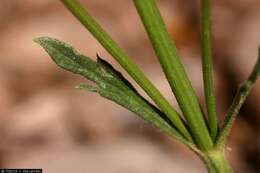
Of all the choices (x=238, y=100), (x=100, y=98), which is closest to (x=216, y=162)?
(x=238, y=100)

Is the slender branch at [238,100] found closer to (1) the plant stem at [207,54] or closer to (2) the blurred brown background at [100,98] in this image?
(1) the plant stem at [207,54]

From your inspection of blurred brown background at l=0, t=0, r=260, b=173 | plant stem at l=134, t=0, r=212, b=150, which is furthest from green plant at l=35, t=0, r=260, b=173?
blurred brown background at l=0, t=0, r=260, b=173

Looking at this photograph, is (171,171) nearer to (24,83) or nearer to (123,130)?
(123,130)

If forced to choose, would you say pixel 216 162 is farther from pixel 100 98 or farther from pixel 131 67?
pixel 100 98

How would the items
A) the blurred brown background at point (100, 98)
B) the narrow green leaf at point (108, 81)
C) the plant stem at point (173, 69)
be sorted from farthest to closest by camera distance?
the blurred brown background at point (100, 98)
the narrow green leaf at point (108, 81)
the plant stem at point (173, 69)

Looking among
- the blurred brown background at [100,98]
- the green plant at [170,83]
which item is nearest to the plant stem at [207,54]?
the green plant at [170,83]

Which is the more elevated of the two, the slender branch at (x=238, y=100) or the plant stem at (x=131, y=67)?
the plant stem at (x=131, y=67)

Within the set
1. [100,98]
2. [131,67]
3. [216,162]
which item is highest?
[100,98]
